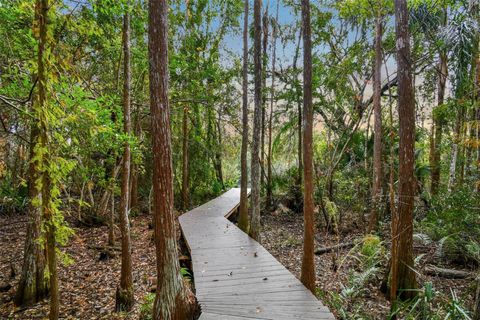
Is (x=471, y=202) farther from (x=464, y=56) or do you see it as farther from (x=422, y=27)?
(x=422, y=27)

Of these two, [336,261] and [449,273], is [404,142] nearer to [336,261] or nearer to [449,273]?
[449,273]

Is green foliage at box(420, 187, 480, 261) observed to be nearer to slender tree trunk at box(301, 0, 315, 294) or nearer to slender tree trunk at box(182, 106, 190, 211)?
slender tree trunk at box(301, 0, 315, 294)

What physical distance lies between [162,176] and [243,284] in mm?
2292

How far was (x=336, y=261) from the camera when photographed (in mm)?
7918

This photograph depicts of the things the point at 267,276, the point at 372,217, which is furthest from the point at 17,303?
the point at 372,217

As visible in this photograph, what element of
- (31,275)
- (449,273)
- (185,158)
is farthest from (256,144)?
(185,158)

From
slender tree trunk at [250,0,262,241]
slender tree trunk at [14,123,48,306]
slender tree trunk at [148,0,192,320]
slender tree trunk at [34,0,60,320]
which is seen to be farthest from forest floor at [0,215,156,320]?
slender tree trunk at [250,0,262,241]

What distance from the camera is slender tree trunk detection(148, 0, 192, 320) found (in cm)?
403

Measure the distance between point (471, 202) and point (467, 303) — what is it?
2.84m

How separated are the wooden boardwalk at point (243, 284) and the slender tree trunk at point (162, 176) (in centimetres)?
49

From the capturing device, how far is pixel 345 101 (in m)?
14.6

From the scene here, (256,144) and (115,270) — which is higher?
(256,144)

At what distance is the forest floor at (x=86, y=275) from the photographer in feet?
19.3

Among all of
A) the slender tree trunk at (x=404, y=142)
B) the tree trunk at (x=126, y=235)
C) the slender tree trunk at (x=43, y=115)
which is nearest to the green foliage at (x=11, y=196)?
the tree trunk at (x=126, y=235)
